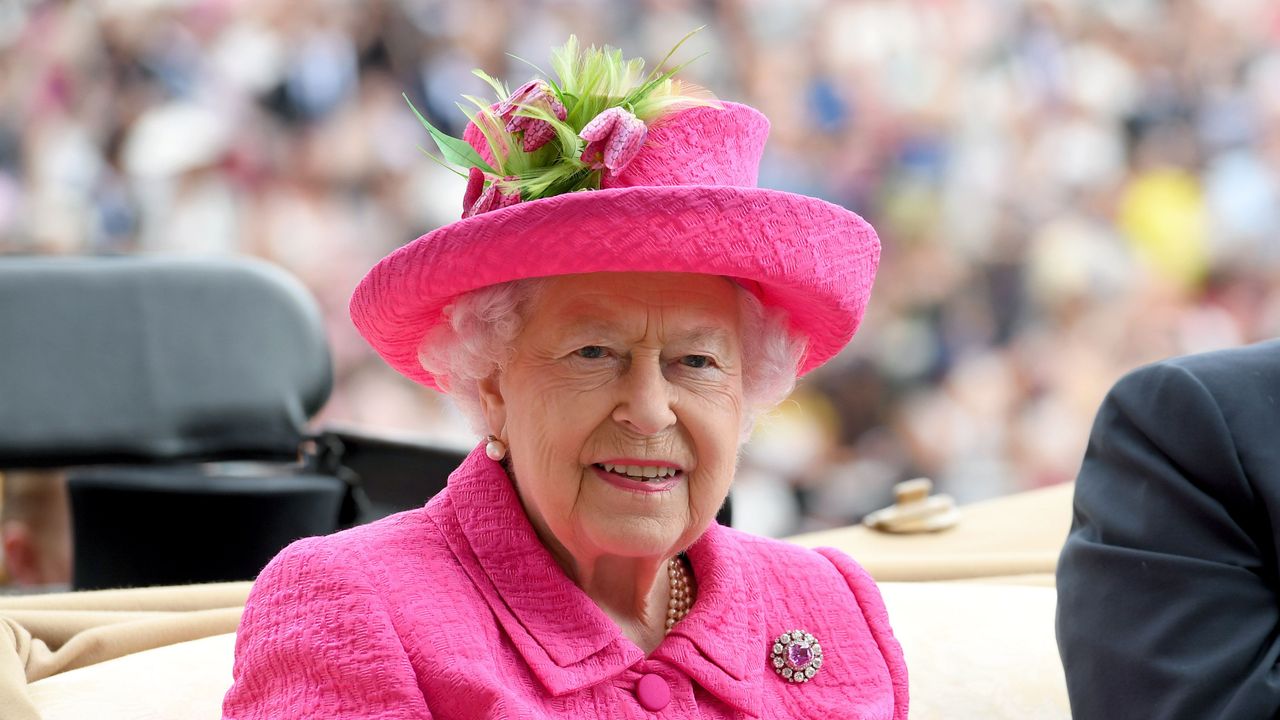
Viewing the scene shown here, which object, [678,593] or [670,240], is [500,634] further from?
[670,240]

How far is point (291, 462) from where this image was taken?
3.42m

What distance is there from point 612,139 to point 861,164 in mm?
4045

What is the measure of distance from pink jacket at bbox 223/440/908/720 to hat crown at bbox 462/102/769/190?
380 millimetres

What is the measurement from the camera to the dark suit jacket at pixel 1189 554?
1.76 meters

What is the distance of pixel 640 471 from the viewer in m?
1.65

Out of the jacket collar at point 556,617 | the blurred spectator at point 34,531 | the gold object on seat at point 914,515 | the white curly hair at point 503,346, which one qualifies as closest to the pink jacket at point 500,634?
the jacket collar at point 556,617

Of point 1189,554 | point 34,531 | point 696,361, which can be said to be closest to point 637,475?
→ point 696,361

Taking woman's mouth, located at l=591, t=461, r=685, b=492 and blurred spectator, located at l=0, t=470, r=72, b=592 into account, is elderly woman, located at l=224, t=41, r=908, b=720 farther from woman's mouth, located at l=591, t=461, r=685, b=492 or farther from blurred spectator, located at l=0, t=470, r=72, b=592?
blurred spectator, located at l=0, t=470, r=72, b=592

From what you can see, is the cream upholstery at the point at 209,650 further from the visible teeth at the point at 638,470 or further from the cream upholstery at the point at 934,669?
the visible teeth at the point at 638,470

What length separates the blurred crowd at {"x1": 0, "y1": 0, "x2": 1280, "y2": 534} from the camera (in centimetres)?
485

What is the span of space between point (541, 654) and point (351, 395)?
3.48m

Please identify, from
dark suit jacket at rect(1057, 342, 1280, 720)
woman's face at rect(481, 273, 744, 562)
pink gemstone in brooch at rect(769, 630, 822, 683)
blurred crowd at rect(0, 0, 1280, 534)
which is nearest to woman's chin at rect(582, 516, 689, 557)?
woman's face at rect(481, 273, 744, 562)

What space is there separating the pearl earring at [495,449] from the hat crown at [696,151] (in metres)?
0.32

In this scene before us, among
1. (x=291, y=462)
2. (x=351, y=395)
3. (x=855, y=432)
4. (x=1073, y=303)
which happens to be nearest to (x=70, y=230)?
(x=351, y=395)
